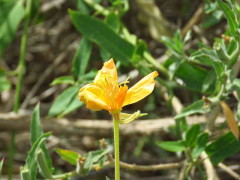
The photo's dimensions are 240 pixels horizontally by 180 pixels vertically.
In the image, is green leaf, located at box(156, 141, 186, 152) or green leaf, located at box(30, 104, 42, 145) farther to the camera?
green leaf, located at box(156, 141, 186, 152)

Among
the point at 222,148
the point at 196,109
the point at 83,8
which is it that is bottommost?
the point at 222,148

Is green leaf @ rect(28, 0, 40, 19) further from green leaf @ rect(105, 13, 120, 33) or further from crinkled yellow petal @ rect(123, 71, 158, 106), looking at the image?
crinkled yellow petal @ rect(123, 71, 158, 106)

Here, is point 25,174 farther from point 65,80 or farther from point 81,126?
point 81,126

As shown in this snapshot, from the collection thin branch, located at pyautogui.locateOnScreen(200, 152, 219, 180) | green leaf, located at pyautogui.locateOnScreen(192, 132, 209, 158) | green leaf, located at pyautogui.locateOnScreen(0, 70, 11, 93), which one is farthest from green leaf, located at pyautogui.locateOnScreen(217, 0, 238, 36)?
green leaf, located at pyautogui.locateOnScreen(0, 70, 11, 93)

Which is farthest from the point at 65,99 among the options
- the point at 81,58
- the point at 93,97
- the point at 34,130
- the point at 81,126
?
the point at 93,97

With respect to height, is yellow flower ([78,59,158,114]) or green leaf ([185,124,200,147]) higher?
yellow flower ([78,59,158,114])

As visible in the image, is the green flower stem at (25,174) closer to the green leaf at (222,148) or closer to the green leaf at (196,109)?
the green leaf at (196,109)
